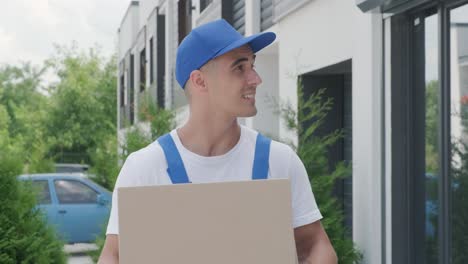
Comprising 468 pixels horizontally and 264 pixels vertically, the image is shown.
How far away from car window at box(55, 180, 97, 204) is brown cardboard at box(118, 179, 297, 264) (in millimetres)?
11977

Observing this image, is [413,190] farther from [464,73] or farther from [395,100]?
[464,73]

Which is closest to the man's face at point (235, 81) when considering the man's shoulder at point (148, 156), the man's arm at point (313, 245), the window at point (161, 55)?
the man's shoulder at point (148, 156)

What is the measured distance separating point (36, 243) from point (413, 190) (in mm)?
3191

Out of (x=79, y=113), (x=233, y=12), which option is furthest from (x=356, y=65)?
(x=79, y=113)

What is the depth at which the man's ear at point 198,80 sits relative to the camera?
219 cm

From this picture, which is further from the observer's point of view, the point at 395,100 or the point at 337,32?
the point at 337,32

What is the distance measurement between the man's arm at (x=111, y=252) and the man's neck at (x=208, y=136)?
13.1 inches

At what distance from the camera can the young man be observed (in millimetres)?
2137

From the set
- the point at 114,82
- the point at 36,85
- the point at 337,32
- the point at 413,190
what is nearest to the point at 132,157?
the point at 413,190

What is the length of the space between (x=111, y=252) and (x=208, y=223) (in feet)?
1.06

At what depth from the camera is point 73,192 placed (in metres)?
13.7

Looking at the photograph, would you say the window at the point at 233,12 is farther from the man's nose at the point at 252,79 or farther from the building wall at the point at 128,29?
the building wall at the point at 128,29

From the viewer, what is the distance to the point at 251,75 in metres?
2.15

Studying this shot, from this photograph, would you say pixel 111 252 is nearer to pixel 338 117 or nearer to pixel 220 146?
pixel 220 146
